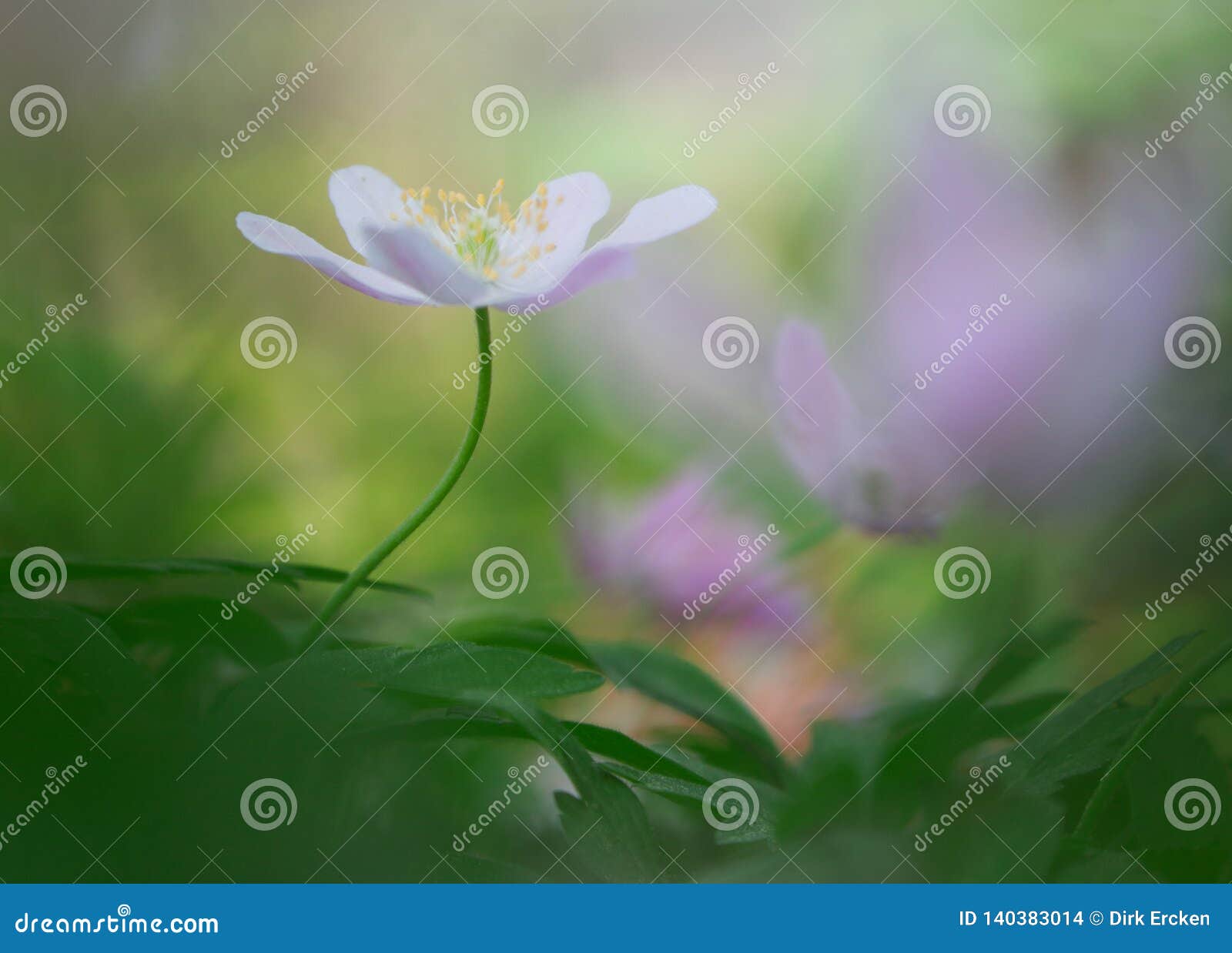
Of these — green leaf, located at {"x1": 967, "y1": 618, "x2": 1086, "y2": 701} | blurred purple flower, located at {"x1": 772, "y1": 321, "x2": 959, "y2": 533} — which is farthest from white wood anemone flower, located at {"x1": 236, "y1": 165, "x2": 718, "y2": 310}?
green leaf, located at {"x1": 967, "y1": 618, "x2": 1086, "y2": 701}

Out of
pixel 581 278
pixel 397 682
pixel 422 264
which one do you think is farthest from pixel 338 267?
pixel 397 682

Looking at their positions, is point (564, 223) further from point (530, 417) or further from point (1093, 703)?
point (1093, 703)

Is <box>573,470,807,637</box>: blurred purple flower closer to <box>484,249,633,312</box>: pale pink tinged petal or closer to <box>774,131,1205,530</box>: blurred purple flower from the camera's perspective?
<box>774,131,1205,530</box>: blurred purple flower

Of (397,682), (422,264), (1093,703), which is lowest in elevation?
(397,682)

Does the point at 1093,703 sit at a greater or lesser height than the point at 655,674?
greater

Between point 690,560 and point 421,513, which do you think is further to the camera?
point 690,560

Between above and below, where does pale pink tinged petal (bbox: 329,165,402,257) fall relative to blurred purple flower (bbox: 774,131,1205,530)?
below

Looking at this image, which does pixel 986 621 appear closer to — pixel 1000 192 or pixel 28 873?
pixel 1000 192
